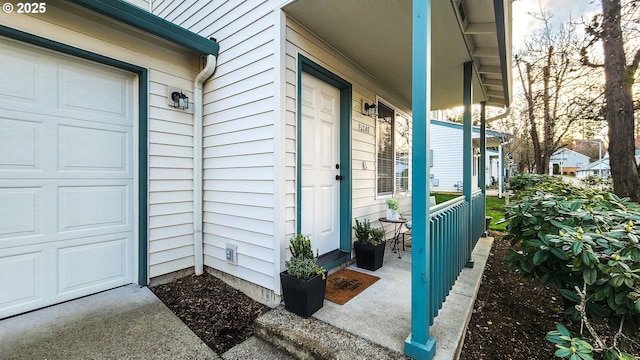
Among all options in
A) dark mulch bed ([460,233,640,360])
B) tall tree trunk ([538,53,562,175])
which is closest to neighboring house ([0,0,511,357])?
dark mulch bed ([460,233,640,360])

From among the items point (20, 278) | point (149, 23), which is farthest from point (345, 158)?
point (20, 278)

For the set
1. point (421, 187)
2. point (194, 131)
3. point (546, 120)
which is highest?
point (546, 120)

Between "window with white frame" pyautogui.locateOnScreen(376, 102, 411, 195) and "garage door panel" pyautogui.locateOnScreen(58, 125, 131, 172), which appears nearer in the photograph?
"garage door panel" pyautogui.locateOnScreen(58, 125, 131, 172)

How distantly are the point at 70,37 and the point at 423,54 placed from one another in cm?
294

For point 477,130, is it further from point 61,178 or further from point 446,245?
point 61,178

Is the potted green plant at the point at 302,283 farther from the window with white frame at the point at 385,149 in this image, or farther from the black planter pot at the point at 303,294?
the window with white frame at the point at 385,149

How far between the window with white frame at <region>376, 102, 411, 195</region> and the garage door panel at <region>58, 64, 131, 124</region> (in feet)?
10.7

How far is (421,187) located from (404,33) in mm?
1888

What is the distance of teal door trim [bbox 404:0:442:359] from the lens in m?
1.64

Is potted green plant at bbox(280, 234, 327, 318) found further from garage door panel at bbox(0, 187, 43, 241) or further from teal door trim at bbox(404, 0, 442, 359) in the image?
garage door panel at bbox(0, 187, 43, 241)

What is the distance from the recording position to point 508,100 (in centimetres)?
472

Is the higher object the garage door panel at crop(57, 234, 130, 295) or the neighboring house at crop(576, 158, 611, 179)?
the neighboring house at crop(576, 158, 611, 179)

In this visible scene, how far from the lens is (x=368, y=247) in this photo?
126 inches

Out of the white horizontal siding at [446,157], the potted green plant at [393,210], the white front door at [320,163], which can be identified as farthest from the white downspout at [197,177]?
the white horizontal siding at [446,157]
